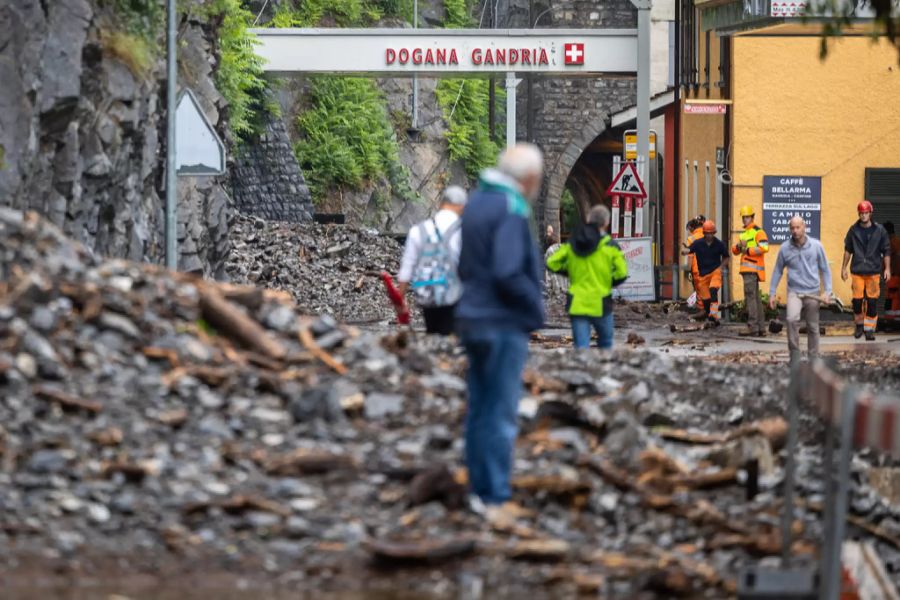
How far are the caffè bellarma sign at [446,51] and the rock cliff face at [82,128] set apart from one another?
18.7 m

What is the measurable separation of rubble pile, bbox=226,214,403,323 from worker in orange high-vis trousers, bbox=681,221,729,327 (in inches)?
193

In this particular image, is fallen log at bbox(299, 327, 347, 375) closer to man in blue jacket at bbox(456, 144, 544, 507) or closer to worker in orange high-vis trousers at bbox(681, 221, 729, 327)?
man in blue jacket at bbox(456, 144, 544, 507)

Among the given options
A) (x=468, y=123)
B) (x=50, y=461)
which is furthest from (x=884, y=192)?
(x=468, y=123)

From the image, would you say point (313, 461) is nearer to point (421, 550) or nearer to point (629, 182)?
point (421, 550)

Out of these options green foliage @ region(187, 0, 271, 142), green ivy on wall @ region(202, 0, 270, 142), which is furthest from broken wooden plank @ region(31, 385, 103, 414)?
green ivy on wall @ region(202, 0, 270, 142)

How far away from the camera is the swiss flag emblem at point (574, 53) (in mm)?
41594

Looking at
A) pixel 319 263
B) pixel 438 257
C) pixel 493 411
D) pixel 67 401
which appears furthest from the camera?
pixel 319 263

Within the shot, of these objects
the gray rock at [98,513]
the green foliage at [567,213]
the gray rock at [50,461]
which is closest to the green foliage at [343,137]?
the green foliage at [567,213]

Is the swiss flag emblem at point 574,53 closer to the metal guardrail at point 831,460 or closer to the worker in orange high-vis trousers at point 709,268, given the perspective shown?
the worker in orange high-vis trousers at point 709,268

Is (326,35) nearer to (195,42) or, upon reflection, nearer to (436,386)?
(195,42)

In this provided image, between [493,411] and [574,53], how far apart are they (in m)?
33.1

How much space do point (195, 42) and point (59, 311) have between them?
665 inches

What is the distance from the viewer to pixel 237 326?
36.9 ft

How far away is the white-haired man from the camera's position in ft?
46.0
